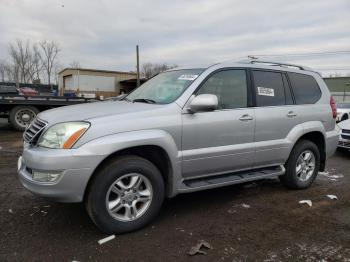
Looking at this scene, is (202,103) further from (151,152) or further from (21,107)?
(21,107)

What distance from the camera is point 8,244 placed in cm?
321

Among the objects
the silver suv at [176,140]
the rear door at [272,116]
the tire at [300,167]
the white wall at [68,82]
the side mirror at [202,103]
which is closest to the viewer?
the silver suv at [176,140]

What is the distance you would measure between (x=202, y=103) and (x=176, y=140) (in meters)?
0.48

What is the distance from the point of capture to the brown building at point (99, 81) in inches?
1764

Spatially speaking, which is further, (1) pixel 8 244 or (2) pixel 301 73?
(2) pixel 301 73

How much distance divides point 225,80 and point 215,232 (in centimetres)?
184

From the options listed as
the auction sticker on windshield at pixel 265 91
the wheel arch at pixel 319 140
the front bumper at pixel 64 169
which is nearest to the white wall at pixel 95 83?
the wheel arch at pixel 319 140

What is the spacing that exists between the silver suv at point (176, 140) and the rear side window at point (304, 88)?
21mm

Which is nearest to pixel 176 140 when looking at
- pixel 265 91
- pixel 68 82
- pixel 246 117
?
pixel 246 117

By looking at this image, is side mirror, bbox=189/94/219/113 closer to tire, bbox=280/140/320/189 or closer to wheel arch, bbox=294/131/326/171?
tire, bbox=280/140/320/189

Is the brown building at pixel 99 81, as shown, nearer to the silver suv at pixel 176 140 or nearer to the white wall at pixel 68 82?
the white wall at pixel 68 82

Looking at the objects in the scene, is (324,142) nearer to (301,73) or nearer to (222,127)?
(301,73)

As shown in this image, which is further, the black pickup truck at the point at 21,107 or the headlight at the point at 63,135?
the black pickup truck at the point at 21,107

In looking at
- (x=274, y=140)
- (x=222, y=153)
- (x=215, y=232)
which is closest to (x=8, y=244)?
(x=215, y=232)
